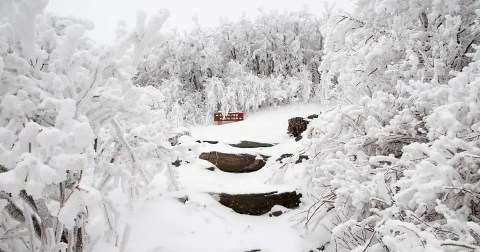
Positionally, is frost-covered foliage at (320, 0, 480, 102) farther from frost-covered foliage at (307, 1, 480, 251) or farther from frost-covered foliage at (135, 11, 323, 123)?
frost-covered foliage at (135, 11, 323, 123)

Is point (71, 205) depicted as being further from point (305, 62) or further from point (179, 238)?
point (305, 62)

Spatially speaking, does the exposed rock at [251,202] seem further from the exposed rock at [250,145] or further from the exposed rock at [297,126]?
the exposed rock at [297,126]

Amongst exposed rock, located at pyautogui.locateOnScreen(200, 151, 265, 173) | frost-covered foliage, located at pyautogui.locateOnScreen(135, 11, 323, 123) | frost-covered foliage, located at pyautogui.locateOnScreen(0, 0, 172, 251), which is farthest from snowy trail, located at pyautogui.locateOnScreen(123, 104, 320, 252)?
frost-covered foliage, located at pyautogui.locateOnScreen(135, 11, 323, 123)

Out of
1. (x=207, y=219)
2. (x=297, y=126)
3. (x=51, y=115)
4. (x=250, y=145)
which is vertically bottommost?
(x=207, y=219)

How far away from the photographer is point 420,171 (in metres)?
2.72

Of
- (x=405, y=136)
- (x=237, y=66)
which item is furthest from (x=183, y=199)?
(x=237, y=66)

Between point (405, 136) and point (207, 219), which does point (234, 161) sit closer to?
point (207, 219)

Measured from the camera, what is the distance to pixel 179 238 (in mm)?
4746

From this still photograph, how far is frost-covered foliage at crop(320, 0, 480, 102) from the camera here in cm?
428

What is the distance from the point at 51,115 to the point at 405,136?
3.76m

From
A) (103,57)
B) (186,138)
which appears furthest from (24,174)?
(186,138)

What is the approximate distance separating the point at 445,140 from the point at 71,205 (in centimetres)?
294

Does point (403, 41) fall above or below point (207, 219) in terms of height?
above

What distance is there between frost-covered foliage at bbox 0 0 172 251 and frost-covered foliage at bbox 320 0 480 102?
3.44 meters
